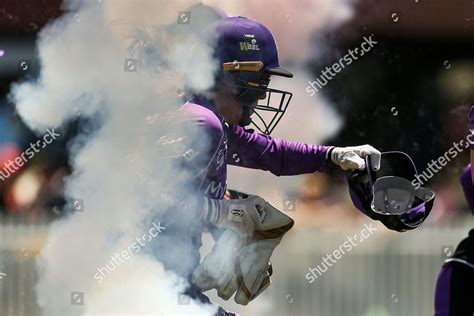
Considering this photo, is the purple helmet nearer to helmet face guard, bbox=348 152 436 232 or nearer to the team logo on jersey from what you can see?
the team logo on jersey

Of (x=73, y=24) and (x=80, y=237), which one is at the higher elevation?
(x=73, y=24)

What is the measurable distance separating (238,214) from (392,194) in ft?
3.08

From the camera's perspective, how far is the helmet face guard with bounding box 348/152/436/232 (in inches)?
192

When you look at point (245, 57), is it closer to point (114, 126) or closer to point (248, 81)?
point (248, 81)

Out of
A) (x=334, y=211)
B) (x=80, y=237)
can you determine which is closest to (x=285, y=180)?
(x=334, y=211)

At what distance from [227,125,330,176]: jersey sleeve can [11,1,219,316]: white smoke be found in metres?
0.43

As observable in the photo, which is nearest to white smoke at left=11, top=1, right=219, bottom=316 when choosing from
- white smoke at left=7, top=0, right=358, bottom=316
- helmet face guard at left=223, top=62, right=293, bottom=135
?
white smoke at left=7, top=0, right=358, bottom=316

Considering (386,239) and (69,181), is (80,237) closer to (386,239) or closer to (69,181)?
(69,181)

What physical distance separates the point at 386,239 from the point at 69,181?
2.20 meters

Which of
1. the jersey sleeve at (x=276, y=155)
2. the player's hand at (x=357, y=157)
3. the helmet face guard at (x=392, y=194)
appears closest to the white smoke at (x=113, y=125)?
the jersey sleeve at (x=276, y=155)

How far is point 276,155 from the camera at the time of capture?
199 inches

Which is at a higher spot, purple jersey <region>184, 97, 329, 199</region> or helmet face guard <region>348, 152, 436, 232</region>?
purple jersey <region>184, 97, 329, 199</region>

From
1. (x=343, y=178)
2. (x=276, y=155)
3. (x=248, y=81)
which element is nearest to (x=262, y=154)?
(x=276, y=155)

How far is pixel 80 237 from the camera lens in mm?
5328
